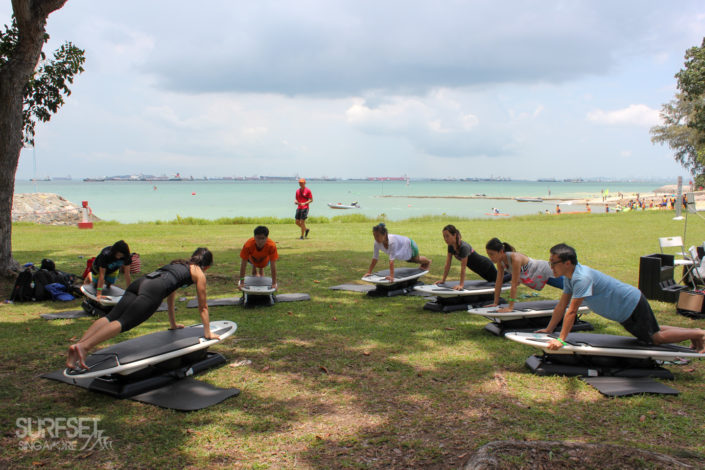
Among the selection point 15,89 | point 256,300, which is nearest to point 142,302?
point 256,300

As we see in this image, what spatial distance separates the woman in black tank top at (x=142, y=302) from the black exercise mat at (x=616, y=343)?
13.7ft

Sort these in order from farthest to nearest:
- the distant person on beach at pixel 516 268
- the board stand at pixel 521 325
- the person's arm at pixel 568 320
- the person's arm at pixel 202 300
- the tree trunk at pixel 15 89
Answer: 1. the tree trunk at pixel 15 89
2. the distant person on beach at pixel 516 268
3. the board stand at pixel 521 325
4. the person's arm at pixel 202 300
5. the person's arm at pixel 568 320

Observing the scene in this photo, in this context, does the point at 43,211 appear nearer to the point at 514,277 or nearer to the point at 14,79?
the point at 14,79

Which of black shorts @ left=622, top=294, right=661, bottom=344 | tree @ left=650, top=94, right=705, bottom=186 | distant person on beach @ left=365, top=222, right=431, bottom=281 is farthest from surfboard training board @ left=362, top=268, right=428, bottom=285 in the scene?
tree @ left=650, top=94, right=705, bottom=186

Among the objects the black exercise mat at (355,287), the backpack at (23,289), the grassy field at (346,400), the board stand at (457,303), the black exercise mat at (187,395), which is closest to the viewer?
the grassy field at (346,400)

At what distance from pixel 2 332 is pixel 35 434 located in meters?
3.87

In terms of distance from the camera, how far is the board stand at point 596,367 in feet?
17.8

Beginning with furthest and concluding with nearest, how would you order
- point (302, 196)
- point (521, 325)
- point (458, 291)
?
1. point (302, 196)
2. point (458, 291)
3. point (521, 325)

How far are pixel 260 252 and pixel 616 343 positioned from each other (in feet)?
20.1

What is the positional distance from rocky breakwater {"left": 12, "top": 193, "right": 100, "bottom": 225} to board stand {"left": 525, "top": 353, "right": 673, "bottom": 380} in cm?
2997

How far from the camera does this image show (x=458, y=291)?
27.6 ft

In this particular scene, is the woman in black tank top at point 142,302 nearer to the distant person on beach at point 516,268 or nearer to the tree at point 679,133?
the distant person on beach at point 516,268

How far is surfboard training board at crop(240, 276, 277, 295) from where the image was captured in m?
8.66

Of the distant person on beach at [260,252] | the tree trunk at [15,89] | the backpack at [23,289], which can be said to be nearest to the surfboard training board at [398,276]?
the distant person on beach at [260,252]
